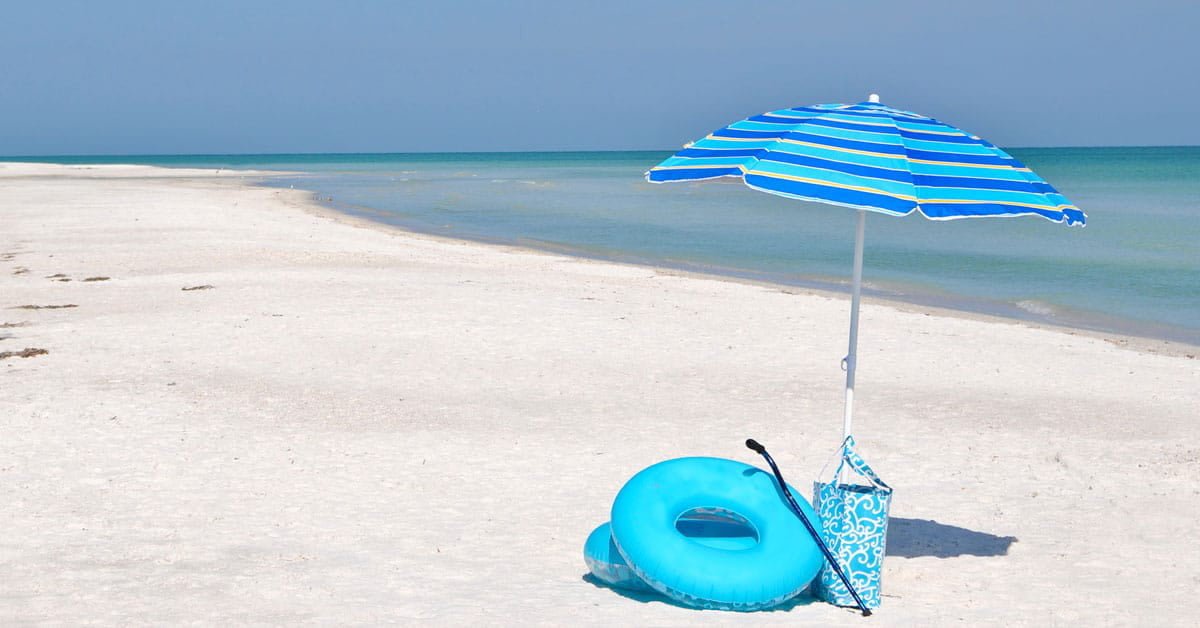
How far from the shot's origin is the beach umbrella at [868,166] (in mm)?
4648

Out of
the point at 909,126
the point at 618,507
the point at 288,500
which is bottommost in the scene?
the point at 288,500

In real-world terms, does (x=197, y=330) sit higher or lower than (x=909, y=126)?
lower

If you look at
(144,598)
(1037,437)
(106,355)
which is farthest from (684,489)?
(106,355)

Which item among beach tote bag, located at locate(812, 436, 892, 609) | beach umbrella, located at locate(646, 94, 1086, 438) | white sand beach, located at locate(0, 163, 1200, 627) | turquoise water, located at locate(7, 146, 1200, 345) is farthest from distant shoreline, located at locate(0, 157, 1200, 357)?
beach tote bag, located at locate(812, 436, 892, 609)

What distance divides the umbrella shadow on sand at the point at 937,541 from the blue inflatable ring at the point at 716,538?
3.54 ft

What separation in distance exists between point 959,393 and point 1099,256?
1767cm

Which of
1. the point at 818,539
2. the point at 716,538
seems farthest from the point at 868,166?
the point at 716,538

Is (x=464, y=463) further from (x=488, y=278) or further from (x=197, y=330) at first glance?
(x=488, y=278)

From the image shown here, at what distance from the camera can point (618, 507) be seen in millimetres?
4977

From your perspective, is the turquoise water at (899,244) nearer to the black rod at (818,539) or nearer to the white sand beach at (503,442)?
the white sand beach at (503,442)

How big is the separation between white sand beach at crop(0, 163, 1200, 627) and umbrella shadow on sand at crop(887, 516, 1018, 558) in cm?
2

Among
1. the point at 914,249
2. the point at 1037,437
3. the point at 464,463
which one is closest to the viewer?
the point at 464,463

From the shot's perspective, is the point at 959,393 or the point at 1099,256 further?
the point at 1099,256

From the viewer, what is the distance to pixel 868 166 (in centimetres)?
483
